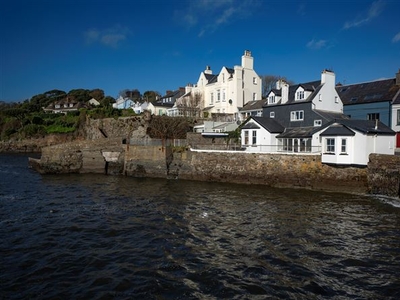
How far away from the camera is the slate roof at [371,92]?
1177 inches

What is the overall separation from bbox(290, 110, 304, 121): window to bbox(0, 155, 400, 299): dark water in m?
10.9

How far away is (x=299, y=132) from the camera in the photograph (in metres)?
26.3

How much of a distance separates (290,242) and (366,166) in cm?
1216

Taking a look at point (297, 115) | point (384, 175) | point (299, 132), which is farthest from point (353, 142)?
point (297, 115)

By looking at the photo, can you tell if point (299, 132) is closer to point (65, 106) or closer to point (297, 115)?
point (297, 115)

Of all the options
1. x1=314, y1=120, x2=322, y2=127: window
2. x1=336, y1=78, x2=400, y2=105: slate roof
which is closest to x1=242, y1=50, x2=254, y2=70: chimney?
x1=336, y1=78, x2=400, y2=105: slate roof

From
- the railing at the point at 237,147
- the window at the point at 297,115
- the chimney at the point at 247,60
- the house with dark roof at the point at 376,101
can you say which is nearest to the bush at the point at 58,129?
the railing at the point at 237,147

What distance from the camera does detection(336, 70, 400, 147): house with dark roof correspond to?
95.7 feet

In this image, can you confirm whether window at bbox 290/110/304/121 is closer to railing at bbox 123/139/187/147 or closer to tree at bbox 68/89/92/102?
railing at bbox 123/139/187/147

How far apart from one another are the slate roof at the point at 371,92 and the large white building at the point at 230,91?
14290 mm

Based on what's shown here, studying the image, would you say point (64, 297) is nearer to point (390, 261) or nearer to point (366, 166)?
point (390, 261)

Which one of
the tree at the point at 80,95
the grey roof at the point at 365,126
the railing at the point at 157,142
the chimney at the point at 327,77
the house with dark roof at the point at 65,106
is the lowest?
the railing at the point at 157,142

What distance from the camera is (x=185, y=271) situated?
9.30 meters

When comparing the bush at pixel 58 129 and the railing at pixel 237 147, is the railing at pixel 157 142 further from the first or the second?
the bush at pixel 58 129
